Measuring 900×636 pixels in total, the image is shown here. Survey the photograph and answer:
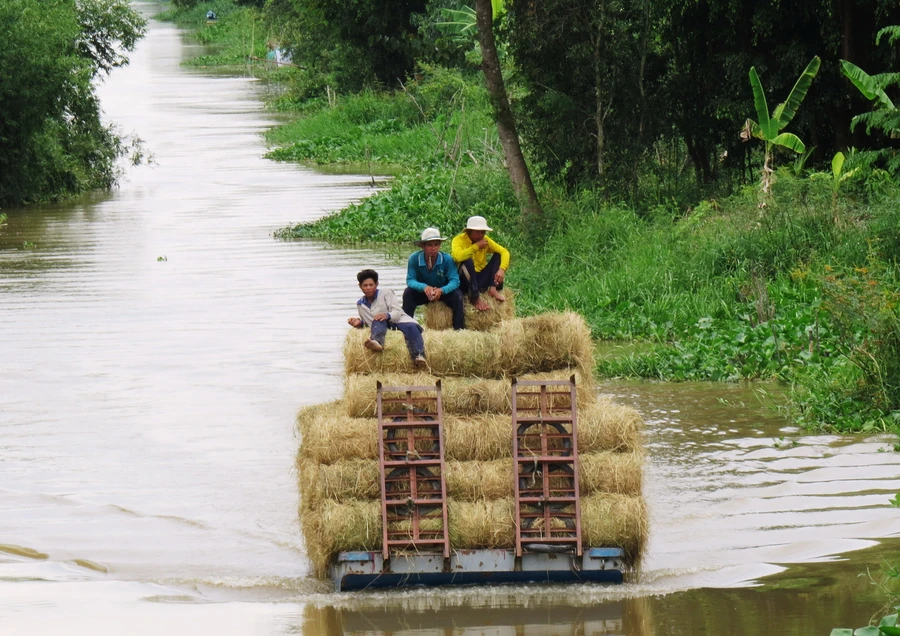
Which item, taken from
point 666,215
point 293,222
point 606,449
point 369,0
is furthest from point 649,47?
point 369,0

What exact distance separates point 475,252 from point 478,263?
0.14 metres

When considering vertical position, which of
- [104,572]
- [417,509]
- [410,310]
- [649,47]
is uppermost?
[649,47]

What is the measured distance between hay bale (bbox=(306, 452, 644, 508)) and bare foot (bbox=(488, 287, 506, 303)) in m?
3.10

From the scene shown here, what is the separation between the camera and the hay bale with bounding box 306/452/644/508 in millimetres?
8963

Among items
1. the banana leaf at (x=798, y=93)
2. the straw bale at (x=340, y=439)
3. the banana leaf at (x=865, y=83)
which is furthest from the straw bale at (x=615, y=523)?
the banana leaf at (x=798, y=93)

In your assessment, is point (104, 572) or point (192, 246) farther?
point (192, 246)

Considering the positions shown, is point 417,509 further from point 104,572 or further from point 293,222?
point 293,222

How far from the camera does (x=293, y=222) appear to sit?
2734 cm

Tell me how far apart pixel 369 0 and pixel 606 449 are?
34.2 metres

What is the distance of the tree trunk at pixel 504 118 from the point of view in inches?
837

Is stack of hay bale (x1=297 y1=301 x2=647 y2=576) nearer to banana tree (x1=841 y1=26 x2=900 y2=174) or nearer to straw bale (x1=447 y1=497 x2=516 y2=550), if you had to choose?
straw bale (x1=447 y1=497 x2=516 y2=550)

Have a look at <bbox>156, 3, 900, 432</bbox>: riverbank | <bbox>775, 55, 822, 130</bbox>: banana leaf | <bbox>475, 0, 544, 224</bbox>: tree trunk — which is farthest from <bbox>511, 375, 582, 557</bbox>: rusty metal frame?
<bbox>475, 0, 544, 224</bbox>: tree trunk

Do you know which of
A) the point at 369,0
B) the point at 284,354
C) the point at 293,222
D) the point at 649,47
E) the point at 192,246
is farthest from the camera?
the point at 369,0

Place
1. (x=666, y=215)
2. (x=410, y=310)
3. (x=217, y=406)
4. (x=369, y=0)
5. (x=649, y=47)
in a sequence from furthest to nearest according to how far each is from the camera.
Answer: (x=369, y=0)
(x=649, y=47)
(x=666, y=215)
(x=217, y=406)
(x=410, y=310)
